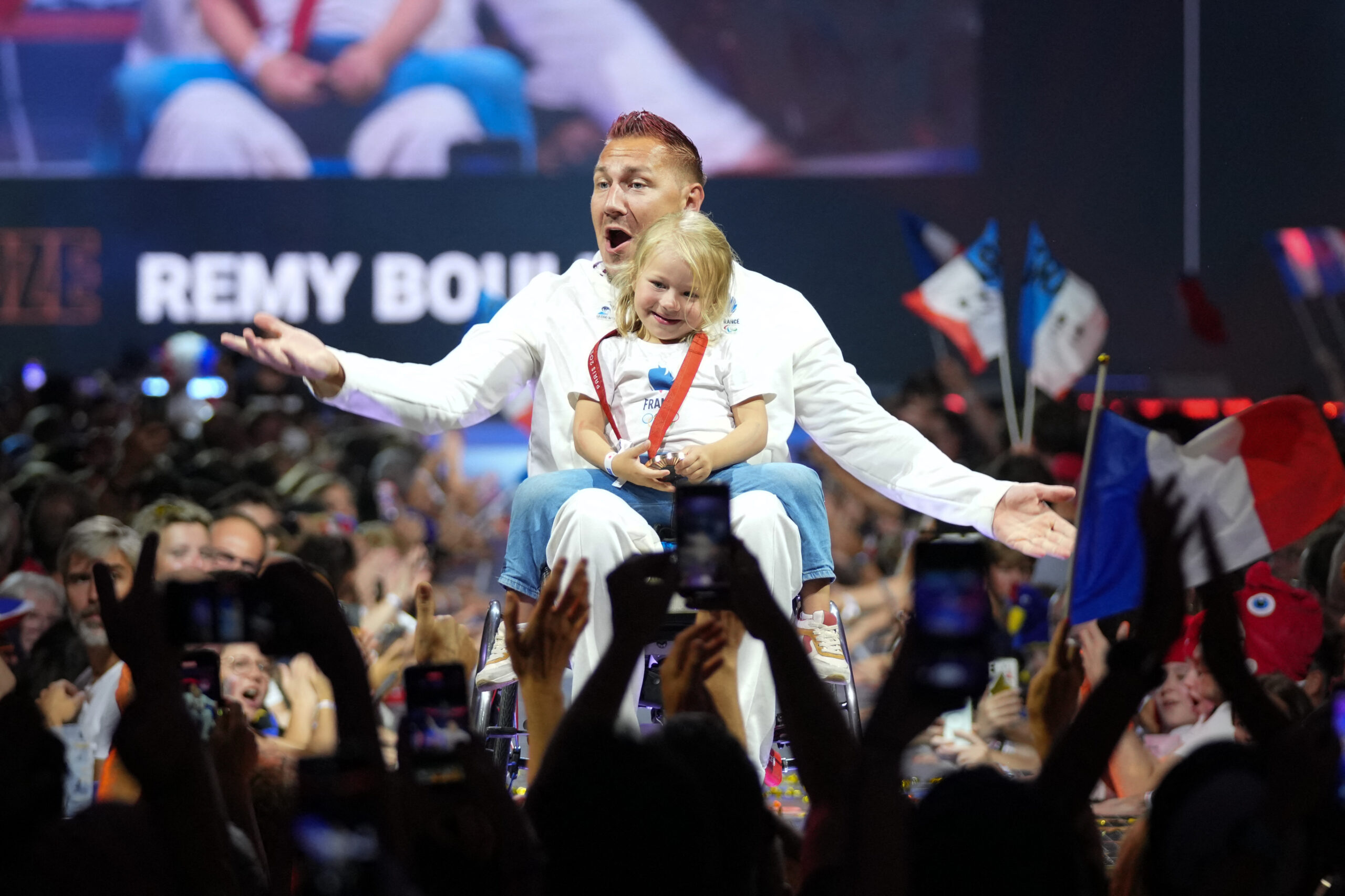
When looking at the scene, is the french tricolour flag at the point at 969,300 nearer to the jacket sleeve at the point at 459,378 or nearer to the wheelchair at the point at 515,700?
the jacket sleeve at the point at 459,378

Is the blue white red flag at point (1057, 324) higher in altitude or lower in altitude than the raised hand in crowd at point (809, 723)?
higher

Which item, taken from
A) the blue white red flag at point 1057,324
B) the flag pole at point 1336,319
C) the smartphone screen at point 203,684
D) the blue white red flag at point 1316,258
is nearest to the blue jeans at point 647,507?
the smartphone screen at point 203,684

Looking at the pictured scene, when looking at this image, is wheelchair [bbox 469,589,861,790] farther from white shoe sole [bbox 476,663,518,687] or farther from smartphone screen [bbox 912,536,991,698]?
smartphone screen [bbox 912,536,991,698]

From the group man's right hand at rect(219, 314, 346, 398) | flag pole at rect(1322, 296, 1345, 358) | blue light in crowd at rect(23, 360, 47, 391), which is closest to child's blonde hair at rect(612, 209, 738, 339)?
man's right hand at rect(219, 314, 346, 398)

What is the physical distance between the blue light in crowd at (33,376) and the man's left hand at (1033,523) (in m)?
10.1

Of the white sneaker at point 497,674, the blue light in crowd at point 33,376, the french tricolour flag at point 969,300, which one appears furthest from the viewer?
the blue light in crowd at point 33,376

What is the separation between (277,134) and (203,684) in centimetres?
1224

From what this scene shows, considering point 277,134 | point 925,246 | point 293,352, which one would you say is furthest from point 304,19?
point 293,352

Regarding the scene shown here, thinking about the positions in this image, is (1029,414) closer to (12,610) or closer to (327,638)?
(12,610)

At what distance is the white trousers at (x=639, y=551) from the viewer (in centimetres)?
322

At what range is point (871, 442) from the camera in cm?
385

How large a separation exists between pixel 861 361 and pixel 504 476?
4.25m

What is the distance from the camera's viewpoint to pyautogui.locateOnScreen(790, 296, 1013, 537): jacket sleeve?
12.0 ft

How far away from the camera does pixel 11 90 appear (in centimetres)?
1384
